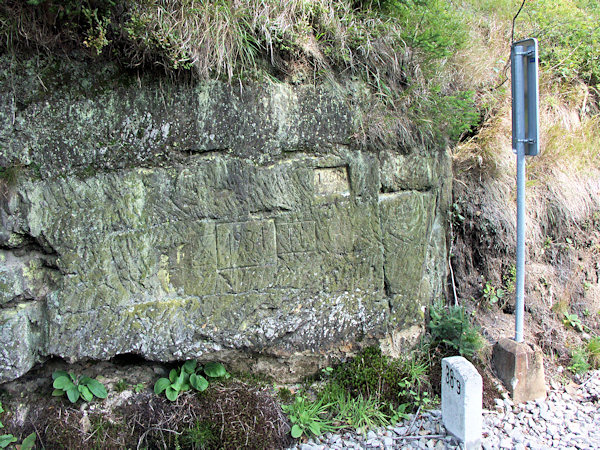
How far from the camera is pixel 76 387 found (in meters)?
2.90

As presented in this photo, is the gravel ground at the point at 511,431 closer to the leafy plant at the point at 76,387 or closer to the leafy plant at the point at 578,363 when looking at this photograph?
the leafy plant at the point at 578,363

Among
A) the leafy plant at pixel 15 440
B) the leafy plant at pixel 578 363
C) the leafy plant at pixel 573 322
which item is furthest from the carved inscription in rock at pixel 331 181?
the leafy plant at pixel 573 322

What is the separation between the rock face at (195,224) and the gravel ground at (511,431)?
62 centimetres

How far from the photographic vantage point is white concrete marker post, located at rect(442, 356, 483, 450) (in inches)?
111

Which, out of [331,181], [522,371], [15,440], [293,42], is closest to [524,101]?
[331,181]

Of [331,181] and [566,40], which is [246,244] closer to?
[331,181]

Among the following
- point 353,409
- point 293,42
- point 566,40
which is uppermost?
point 566,40

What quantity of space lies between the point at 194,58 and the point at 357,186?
54.8 inches

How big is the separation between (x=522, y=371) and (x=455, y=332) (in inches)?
21.9

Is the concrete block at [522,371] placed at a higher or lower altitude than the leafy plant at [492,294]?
lower

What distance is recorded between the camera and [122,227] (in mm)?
2893

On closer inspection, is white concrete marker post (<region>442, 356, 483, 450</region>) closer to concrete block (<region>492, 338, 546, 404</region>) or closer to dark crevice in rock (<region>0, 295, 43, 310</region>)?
concrete block (<region>492, 338, 546, 404</region>)

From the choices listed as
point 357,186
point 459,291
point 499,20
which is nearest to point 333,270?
point 357,186

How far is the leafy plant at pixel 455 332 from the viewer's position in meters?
3.62
